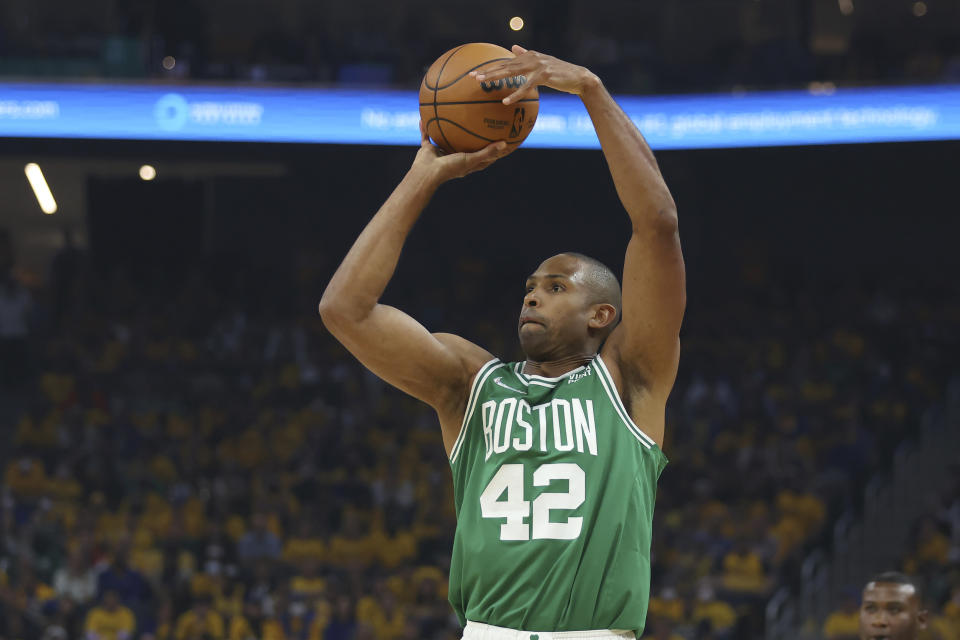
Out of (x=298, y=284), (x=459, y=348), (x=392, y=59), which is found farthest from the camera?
(x=298, y=284)

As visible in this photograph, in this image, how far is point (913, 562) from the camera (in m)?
11.3

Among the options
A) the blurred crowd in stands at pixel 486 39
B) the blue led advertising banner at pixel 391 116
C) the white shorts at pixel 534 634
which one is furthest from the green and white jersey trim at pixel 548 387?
the blurred crowd in stands at pixel 486 39

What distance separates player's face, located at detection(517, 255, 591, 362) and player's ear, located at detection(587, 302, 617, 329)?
0.06 ft

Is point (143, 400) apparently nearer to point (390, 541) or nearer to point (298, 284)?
point (298, 284)

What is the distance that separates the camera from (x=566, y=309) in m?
3.25

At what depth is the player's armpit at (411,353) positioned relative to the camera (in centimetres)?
310

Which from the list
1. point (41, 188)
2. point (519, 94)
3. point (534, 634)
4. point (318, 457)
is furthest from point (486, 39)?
point (534, 634)

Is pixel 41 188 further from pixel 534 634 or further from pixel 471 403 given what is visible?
pixel 534 634

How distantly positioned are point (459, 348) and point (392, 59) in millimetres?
11357

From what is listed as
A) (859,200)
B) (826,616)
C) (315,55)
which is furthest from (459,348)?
(859,200)

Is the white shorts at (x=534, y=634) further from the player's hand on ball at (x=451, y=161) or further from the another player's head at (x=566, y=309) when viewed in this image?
the player's hand on ball at (x=451, y=161)

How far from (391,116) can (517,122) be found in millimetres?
10131

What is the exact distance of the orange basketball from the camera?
10.9 ft

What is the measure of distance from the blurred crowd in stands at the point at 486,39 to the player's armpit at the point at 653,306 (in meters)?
10.6
